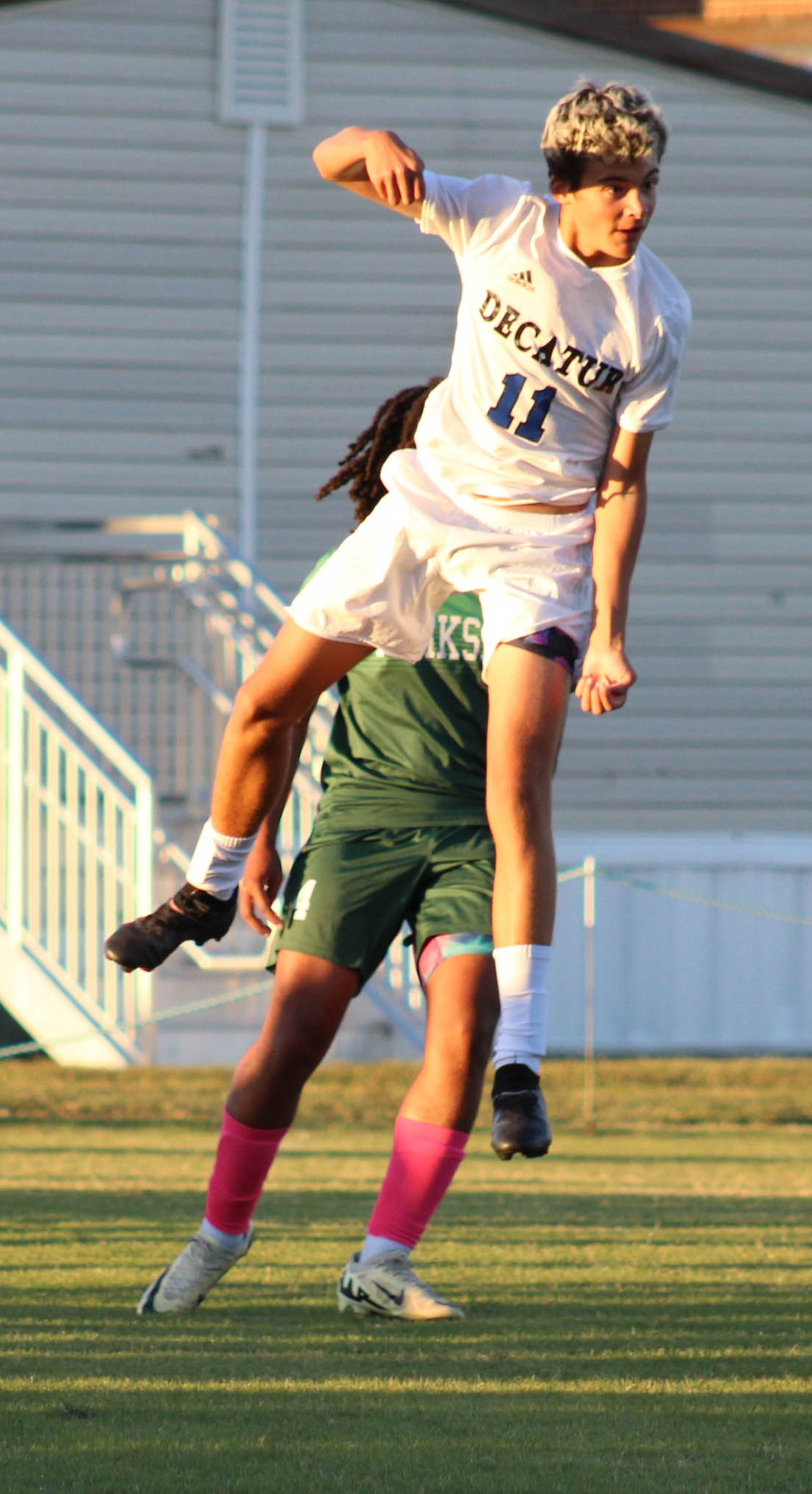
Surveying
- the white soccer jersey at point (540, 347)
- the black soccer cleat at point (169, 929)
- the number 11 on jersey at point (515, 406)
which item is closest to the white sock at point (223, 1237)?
the black soccer cleat at point (169, 929)

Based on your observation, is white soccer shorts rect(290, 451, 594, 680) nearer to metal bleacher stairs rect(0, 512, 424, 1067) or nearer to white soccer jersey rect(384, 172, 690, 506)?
white soccer jersey rect(384, 172, 690, 506)

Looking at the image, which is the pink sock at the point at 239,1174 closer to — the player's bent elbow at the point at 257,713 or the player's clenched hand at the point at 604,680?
the player's bent elbow at the point at 257,713

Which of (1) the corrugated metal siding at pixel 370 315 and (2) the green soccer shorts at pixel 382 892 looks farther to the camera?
(1) the corrugated metal siding at pixel 370 315

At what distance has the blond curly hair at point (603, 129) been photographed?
4.20 metres

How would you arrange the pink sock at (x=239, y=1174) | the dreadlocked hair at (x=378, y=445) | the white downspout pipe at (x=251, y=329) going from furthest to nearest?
the white downspout pipe at (x=251, y=329) → the dreadlocked hair at (x=378, y=445) → the pink sock at (x=239, y=1174)

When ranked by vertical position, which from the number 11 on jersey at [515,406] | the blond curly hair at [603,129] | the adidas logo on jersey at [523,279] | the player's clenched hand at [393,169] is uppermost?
the blond curly hair at [603,129]

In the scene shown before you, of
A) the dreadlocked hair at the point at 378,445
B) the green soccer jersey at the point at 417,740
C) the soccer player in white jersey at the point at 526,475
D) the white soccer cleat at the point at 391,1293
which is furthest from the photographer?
the dreadlocked hair at the point at 378,445

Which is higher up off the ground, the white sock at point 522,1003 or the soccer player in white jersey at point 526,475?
the soccer player in white jersey at point 526,475

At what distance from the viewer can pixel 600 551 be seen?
4.40 m

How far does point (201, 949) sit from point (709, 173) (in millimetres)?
7467

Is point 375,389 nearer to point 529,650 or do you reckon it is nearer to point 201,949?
point 201,949

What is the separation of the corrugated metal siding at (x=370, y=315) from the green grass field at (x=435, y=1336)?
7.14 metres

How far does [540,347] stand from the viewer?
432cm

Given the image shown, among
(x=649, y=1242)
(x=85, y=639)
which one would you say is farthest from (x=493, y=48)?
(x=649, y=1242)
